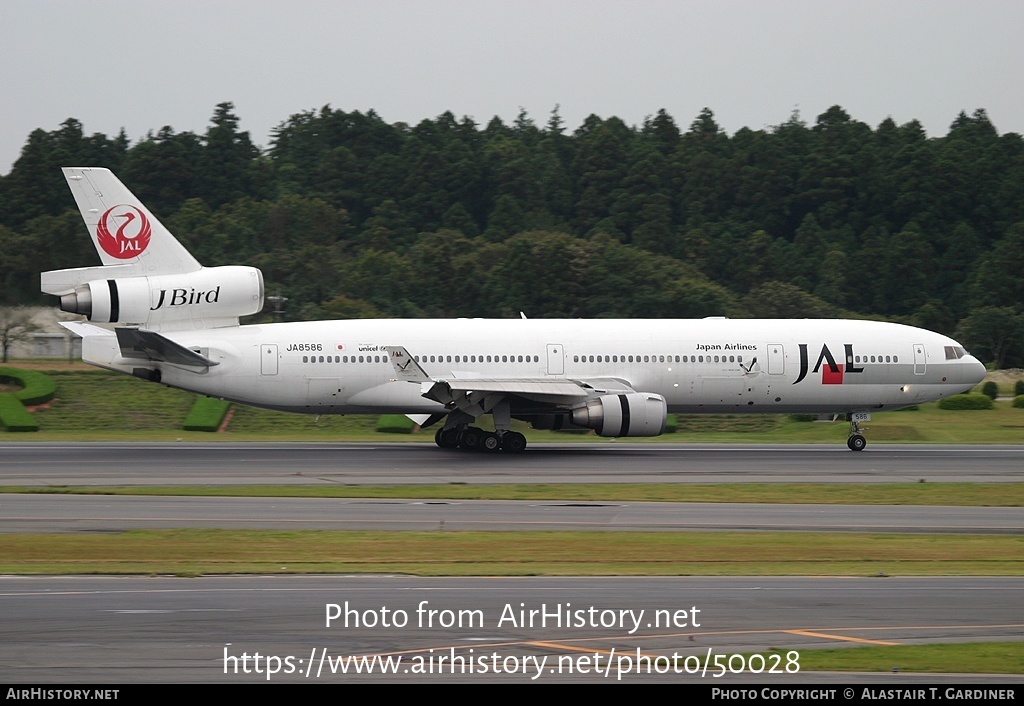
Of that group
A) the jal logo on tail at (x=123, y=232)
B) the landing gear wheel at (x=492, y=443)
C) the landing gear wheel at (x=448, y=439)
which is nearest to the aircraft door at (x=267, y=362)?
the jal logo on tail at (x=123, y=232)

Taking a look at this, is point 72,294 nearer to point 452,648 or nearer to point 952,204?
point 452,648

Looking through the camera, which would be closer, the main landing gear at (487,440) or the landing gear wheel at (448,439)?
the main landing gear at (487,440)

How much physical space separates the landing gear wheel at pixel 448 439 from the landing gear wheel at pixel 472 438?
27 centimetres

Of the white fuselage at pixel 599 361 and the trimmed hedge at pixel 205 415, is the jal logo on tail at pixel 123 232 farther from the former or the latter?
the trimmed hedge at pixel 205 415

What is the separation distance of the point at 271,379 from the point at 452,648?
2636cm

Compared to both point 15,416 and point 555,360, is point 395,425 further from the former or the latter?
point 15,416

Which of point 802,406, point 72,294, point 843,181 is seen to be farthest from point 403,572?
point 843,181

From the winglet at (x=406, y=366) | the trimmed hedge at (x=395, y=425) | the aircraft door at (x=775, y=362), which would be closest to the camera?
the winglet at (x=406, y=366)

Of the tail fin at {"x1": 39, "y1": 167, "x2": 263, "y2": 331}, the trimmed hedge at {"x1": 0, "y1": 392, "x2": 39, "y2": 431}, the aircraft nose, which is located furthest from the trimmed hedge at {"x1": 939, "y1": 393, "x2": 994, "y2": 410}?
the trimmed hedge at {"x1": 0, "y1": 392, "x2": 39, "y2": 431}

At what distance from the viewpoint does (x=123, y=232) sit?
3762cm

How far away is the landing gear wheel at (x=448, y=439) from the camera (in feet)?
130

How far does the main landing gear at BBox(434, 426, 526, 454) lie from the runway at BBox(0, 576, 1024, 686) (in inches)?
813

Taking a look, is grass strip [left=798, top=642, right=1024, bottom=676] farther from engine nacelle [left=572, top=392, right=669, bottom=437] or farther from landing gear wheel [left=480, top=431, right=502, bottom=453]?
landing gear wheel [left=480, top=431, right=502, bottom=453]

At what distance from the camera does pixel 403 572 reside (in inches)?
746
